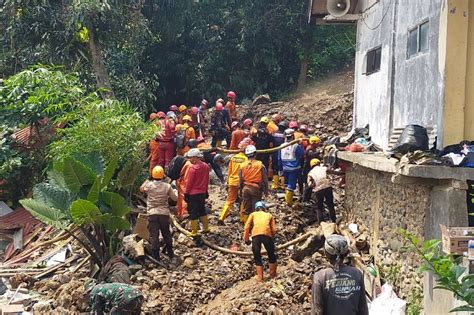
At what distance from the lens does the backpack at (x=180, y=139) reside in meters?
16.1

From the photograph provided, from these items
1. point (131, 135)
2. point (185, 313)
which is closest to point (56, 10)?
point (131, 135)

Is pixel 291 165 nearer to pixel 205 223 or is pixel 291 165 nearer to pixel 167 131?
pixel 205 223

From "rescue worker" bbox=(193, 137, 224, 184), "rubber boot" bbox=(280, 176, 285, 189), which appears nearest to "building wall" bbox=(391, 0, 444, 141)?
"rubber boot" bbox=(280, 176, 285, 189)

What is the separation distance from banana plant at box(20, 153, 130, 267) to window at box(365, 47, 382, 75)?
238 inches

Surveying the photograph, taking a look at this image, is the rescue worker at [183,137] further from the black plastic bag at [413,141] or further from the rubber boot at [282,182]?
the black plastic bag at [413,141]

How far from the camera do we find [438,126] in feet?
31.4

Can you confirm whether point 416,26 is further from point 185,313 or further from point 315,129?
point 315,129

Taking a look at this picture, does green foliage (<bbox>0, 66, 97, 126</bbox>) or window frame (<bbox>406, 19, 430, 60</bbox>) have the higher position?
window frame (<bbox>406, 19, 430, 60</bbox>)

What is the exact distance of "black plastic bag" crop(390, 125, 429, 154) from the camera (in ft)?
31.0

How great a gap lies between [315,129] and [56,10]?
29.5 feet

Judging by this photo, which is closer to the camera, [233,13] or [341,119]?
[341,119]

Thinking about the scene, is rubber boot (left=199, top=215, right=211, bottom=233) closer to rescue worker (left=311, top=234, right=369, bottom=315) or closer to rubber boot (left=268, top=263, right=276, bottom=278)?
rubber boot (left=268, top=263, right=276, bottom=278)

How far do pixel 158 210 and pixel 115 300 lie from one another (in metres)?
6.06

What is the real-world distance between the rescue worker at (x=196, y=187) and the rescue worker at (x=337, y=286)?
Answer: 274 inches
